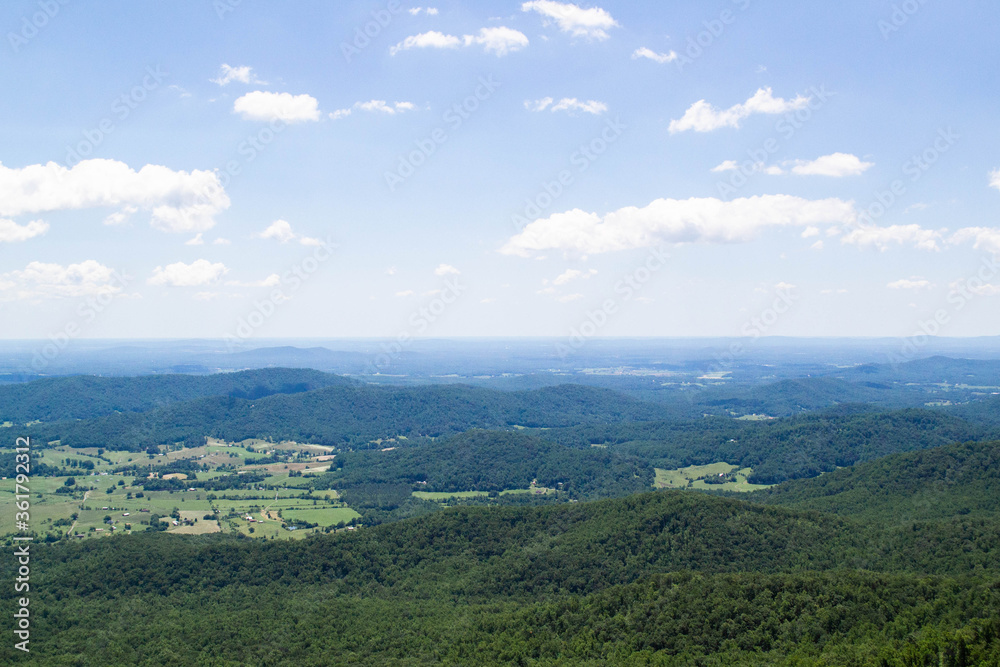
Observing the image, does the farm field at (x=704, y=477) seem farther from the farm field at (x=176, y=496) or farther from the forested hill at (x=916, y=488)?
the farm field at (x=176, y=496)

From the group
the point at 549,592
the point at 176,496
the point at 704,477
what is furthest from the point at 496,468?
the point at 549,592

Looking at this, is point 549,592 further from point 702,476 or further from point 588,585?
point 702,476

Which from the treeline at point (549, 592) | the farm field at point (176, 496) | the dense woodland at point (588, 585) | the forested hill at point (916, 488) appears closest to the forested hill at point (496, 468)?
the farm field at point (176, 496)

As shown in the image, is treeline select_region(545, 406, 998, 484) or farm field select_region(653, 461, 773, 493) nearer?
farm field select_region(653, 461, 773, 493)

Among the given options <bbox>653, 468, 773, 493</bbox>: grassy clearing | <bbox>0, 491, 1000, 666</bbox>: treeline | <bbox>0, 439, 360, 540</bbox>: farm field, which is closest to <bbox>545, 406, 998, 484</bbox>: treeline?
<bbox>653, 468, 773, 493</bbox>: grassy clearing

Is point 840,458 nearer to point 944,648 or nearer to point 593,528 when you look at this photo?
point 593,528

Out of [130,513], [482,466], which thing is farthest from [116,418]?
[482,466]

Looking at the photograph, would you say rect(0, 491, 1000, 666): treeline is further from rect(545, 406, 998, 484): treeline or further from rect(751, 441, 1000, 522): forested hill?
rect(545, 406, 998, 484): treeline
